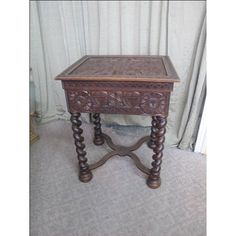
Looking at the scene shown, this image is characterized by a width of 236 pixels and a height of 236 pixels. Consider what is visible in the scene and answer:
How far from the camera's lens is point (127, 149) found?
4.96 feet

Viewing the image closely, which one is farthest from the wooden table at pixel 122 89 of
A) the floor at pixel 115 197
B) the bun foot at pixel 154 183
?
the floor at pixel 115 197

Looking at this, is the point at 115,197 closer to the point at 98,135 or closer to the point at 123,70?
the point at 98,135

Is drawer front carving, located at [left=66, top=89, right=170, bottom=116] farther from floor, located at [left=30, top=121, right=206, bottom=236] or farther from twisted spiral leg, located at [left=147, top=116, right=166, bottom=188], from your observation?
floor, located at [left=30, top=121, right=206, bottom=236]

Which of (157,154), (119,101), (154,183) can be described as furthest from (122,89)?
(154,183)

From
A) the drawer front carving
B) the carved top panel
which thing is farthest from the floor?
the carved top panel

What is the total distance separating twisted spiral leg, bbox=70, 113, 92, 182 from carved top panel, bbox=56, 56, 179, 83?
0.78 ft

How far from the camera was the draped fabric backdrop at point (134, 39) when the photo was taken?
4.41ft

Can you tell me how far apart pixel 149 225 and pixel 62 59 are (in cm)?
151

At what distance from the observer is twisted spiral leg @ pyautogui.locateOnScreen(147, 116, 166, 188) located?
1.06 meters

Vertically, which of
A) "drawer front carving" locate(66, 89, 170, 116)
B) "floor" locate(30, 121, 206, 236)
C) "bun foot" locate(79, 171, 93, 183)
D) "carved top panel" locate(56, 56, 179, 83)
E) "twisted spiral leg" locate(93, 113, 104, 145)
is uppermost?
"carved top panel" locate(56, 56, 179, 83)

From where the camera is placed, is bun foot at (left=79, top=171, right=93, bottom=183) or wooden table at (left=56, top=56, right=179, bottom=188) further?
bun foot at (left=79, top=171, right=93, bottom=183)

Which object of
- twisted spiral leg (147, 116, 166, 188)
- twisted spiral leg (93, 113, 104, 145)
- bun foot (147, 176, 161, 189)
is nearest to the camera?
twisted spiral leg (147, 116, 166, 188)

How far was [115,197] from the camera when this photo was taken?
48.6 inches
